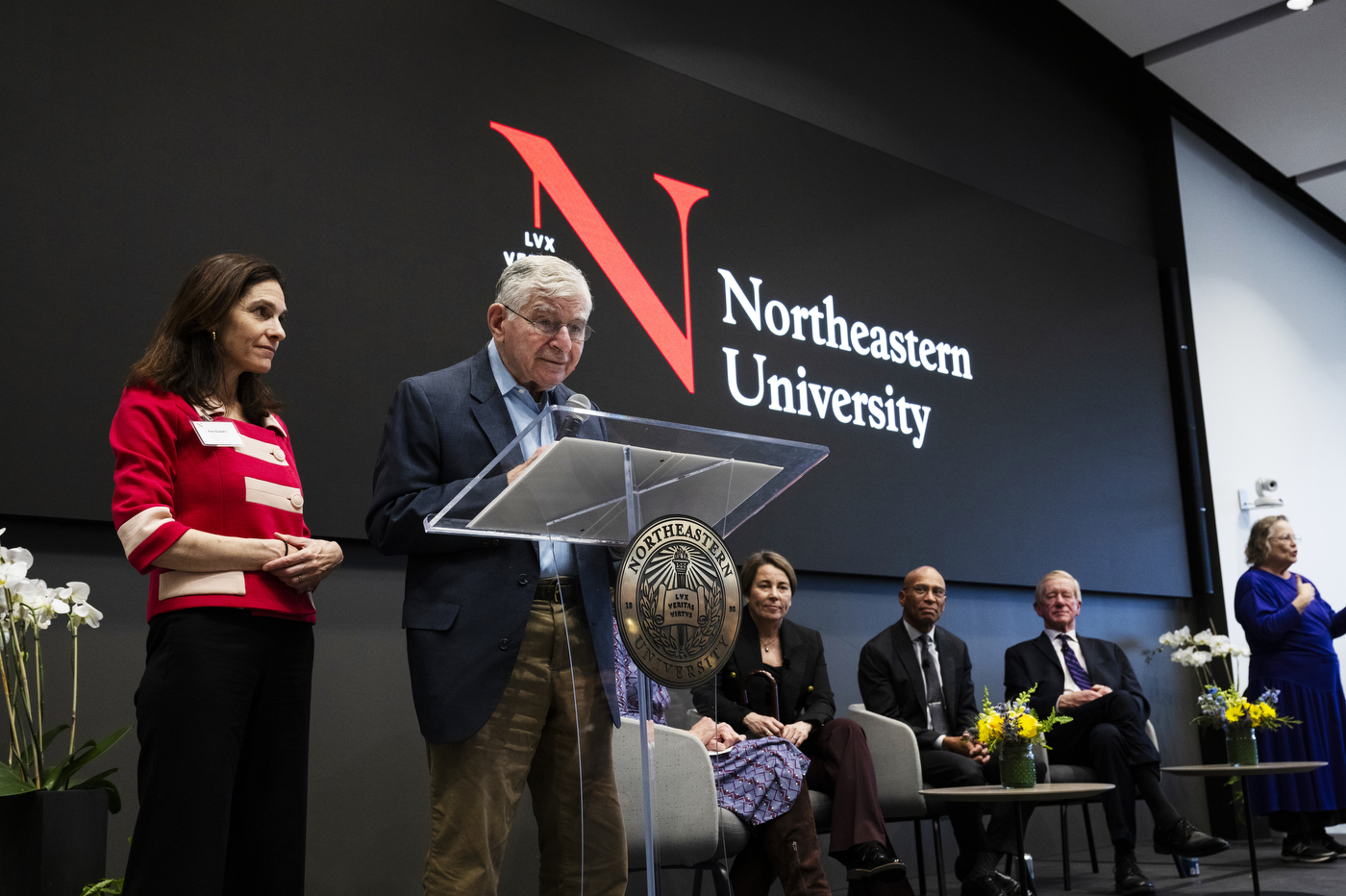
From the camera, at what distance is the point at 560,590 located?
6.30 ft

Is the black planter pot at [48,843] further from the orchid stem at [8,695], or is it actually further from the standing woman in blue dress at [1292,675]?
the standing woman in blue dress at [1292,675]

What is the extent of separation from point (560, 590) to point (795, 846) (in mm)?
1707

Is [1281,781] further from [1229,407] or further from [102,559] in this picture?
[102,559]

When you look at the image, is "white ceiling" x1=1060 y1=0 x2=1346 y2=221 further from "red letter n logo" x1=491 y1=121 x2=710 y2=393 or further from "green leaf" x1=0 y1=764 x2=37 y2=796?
"green leaf" x1=0 y1=764 x2=37 y2=796

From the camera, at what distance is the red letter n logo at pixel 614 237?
4121 mm

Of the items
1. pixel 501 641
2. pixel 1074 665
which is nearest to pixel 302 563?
pixel 501 641

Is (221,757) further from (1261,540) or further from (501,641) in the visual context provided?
(1261,540)

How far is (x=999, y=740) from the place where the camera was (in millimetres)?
3459

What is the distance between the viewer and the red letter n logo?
13.5 feet

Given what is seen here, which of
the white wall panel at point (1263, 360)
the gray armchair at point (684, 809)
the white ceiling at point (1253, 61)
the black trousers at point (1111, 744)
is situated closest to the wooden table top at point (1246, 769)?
the black trousers at point (1111, 744)

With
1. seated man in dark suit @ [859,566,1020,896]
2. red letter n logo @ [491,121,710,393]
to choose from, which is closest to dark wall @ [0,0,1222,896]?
red letter n logo @ [491,121,710,393]

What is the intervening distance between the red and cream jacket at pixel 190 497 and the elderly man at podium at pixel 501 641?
21cm

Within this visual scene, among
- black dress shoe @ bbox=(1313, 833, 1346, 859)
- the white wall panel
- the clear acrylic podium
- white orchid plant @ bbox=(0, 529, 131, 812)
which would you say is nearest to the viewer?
the clear acrylic podium

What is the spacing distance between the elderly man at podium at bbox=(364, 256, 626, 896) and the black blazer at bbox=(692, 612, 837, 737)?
183cm
